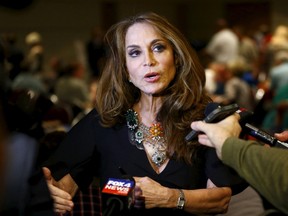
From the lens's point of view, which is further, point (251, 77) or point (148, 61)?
point (251, 77)

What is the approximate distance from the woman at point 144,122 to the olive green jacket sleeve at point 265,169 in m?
0.66

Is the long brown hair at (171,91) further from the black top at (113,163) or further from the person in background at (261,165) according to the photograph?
the person in background at (261,165)

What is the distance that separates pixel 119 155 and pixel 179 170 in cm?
25

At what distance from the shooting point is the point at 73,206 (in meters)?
2.51

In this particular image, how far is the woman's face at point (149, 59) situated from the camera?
2.40 metres

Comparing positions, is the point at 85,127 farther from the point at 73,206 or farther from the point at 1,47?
the point at 1,47

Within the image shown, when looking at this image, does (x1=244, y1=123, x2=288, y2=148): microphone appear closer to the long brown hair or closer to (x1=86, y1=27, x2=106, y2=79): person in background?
the long brown hair

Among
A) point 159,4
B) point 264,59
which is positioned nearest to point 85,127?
point 264,59

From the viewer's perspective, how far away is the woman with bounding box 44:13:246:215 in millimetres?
2363

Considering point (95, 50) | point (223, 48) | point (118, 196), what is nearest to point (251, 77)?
point (223, 48)

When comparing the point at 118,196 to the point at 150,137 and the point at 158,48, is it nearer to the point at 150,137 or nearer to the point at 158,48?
the point at 150,137

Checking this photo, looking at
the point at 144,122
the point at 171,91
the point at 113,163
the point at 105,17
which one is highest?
the point at 171,91

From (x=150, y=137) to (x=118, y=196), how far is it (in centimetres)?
56

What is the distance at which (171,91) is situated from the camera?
8.13 feet
